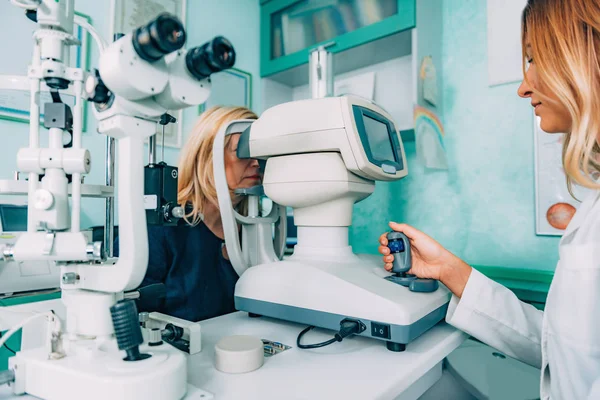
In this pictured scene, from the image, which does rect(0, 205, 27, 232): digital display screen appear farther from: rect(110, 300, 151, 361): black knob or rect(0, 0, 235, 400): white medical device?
rect(110, 300, 151, 361): black knob

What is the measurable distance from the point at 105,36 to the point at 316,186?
1141 mm

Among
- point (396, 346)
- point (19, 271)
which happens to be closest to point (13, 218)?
point (19, 271)

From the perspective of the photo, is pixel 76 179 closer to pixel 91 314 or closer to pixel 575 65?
pixel 91 314

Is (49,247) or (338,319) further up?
(49,247)

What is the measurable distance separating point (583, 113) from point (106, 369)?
83cm

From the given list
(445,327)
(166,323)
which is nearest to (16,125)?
(166,323)

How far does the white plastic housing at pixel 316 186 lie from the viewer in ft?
2.81

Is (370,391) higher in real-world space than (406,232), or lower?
lower

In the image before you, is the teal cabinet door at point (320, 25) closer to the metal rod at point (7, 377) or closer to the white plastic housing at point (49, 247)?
the white plastic housing at point (49, 247)

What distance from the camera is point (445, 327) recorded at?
88 cm

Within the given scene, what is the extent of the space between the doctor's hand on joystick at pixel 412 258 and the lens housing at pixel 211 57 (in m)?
0.55

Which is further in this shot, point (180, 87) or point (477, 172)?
point (477, 172)

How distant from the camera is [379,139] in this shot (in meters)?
0.94

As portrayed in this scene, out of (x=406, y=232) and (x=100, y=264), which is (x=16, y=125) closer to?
(x=100, y=264)
